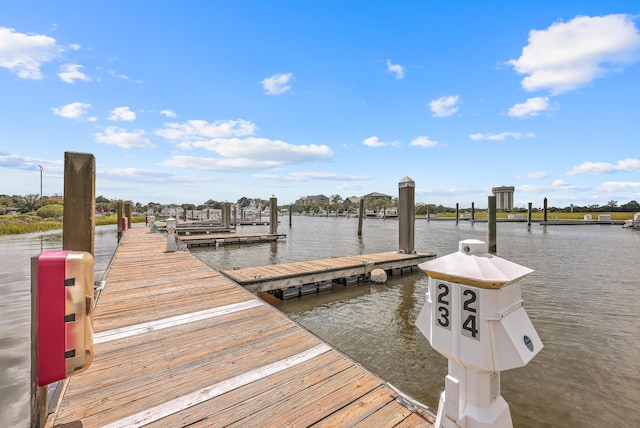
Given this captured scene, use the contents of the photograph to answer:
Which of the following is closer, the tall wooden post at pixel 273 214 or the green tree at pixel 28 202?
the tall wooden post at pixel 273 214

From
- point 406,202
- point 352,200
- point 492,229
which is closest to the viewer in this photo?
point 406,202

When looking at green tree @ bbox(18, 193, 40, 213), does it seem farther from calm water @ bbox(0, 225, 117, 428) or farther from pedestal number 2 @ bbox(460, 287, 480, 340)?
pedestal number 2 @ bbox(460, 287, 480, 340)

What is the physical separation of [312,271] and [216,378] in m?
6.75

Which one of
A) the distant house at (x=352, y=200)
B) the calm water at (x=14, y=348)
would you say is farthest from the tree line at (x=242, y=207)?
the calm water at (x=14, y=348)

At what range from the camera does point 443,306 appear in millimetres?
1899

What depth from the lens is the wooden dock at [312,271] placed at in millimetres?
8781

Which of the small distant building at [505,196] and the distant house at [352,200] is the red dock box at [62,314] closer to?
the small distant building at [505,196]

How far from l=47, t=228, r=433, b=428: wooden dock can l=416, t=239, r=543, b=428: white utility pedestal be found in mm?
907

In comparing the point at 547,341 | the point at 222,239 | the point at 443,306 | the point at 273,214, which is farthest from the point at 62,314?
the point at 273,214

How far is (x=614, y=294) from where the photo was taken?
985cm

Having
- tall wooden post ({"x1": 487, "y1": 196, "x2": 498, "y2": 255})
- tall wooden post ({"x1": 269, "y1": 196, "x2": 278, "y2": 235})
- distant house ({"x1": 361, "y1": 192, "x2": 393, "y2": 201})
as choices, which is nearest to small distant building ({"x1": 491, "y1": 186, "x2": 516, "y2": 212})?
distant house ({"x1": 361, "y1": 192, "x2": 393, "y2": 201})

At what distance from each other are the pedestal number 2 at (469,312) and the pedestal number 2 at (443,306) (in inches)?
3.3

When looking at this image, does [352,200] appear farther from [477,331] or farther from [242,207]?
[477,331]

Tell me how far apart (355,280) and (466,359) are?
970 cm
